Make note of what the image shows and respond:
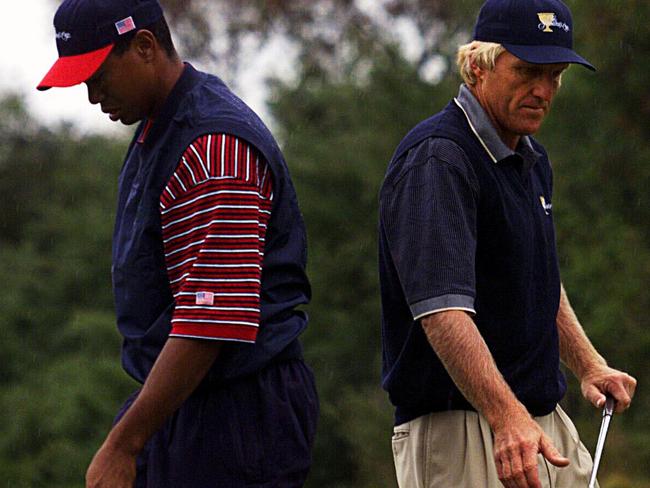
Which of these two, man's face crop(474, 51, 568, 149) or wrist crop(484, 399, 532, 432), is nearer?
wrist crop(484, 399, 532, 432)

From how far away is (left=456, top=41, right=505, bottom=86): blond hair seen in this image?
13.5ft

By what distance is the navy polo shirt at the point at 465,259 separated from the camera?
3873 mm

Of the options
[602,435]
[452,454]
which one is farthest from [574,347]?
[452,454]

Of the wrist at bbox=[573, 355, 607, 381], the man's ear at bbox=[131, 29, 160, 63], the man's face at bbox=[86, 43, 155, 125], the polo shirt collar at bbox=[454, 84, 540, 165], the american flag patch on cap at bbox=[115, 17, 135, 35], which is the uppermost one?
the american flag patch on cap at bbox=[115, 17, 135, 35]

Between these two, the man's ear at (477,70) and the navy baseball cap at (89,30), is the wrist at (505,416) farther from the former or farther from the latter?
the navy baseball cap at (89,30)

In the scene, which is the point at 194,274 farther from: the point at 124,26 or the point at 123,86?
the point at 124,26

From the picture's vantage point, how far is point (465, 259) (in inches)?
152

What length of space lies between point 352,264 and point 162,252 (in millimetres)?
11014

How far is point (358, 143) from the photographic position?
48.2 ft

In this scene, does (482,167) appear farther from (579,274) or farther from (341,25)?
(341,25)

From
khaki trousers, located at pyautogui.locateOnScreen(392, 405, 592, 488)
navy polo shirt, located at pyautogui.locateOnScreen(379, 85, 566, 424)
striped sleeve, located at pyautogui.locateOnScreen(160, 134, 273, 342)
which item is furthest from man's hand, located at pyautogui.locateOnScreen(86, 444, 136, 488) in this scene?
khaki trousers, located at pyautogui.locateOnScreen(392, 405, 592, 488)

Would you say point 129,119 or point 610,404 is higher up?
point 129,119

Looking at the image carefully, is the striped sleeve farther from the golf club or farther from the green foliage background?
the green foliage background

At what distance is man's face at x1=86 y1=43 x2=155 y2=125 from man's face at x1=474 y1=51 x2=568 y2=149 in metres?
0.99
